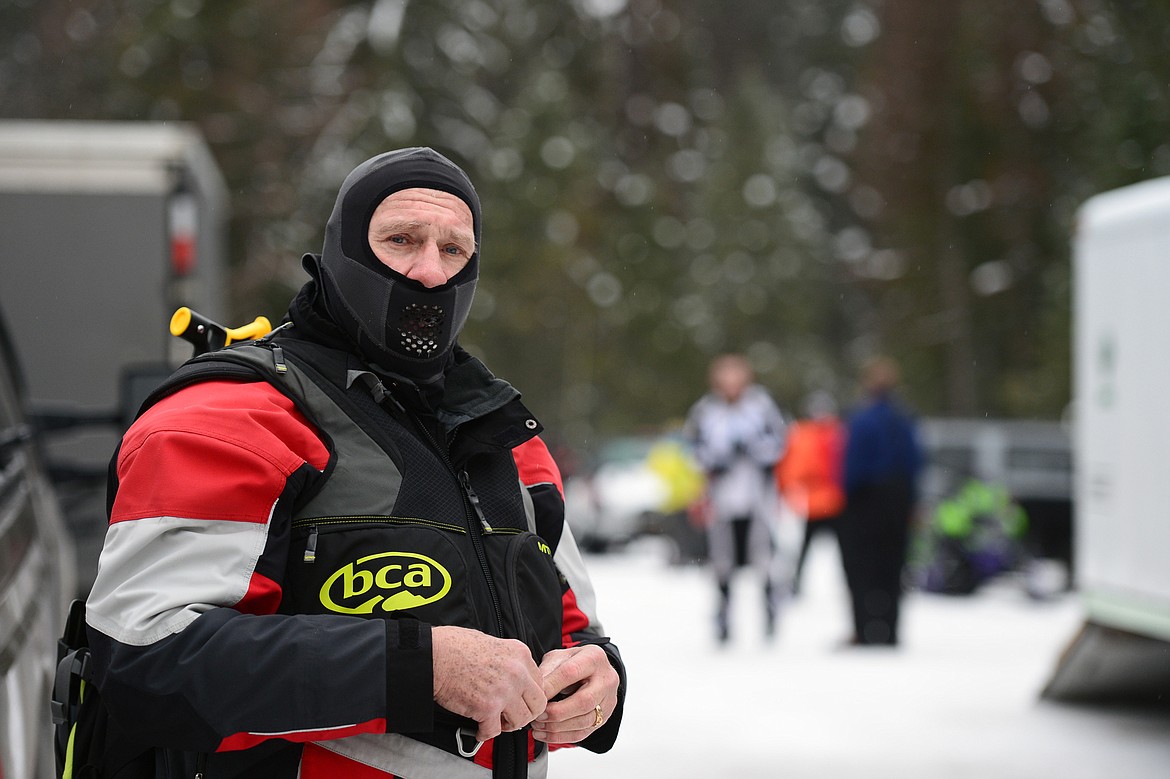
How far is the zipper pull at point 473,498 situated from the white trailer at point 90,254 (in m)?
5.49

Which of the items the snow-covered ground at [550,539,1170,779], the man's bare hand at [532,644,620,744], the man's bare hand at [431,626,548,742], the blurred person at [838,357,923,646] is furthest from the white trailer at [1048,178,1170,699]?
the man's bare hand at [431,626,548,742]

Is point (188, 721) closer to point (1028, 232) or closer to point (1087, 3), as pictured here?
point (1087, 3)

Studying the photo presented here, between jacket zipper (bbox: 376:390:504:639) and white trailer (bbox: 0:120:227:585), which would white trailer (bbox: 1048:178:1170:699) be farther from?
jacket zipper (bbox: 376:390:504:639)

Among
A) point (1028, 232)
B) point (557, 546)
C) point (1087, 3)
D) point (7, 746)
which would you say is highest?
point (1087, 3)

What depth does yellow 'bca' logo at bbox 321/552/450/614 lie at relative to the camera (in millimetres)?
2021

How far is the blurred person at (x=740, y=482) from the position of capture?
1057 centimetres

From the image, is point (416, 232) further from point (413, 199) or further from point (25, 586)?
point (25, 586)

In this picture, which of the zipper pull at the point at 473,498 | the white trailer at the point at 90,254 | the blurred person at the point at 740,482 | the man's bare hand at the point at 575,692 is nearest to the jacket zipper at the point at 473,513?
the zipper pull at the point at 473,498

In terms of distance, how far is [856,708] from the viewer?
26.3ft

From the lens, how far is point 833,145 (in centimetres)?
5525

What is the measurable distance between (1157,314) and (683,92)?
45.8 metres

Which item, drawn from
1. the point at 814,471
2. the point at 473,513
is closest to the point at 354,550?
the point at 473,513

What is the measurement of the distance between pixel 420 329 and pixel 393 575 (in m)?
0.43

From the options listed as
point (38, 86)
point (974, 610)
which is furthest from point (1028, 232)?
point (974, 610)
